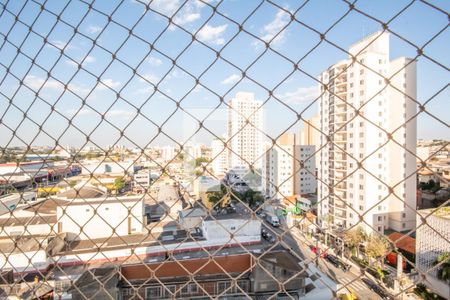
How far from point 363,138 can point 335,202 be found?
2.13m

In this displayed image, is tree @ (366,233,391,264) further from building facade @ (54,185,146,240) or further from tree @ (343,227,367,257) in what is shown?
building facade @ (54,185,146,240)

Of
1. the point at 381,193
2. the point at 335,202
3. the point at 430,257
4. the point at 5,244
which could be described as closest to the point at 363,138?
the point at 381,193

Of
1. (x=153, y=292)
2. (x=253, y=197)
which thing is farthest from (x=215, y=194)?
(x=153, y=292)

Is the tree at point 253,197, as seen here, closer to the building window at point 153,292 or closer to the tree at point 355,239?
the tree at point 355,239

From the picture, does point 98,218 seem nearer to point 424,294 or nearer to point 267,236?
point 267,236

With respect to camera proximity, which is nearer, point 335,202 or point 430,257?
point 430,257

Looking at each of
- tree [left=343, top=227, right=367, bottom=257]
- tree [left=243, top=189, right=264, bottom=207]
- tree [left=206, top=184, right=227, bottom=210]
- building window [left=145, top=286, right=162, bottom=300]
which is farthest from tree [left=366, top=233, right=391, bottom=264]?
tree [left=206, top=184, right=227, bottom=210]

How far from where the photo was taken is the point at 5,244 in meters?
6.40

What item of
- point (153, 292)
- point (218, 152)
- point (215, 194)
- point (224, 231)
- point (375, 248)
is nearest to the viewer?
point (218, 152)

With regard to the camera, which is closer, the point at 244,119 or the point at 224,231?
the point at 244,119

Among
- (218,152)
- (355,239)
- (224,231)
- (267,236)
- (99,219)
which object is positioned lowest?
(267,236)

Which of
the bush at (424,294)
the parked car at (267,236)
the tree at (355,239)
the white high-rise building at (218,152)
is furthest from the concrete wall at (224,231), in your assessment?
the bush at (424,294)

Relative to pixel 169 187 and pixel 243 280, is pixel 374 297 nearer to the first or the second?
pixel 243 280

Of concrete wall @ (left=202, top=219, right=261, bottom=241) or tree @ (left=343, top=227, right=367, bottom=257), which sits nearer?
tree @ (left=343, top=227, right=367, bottom=257)
